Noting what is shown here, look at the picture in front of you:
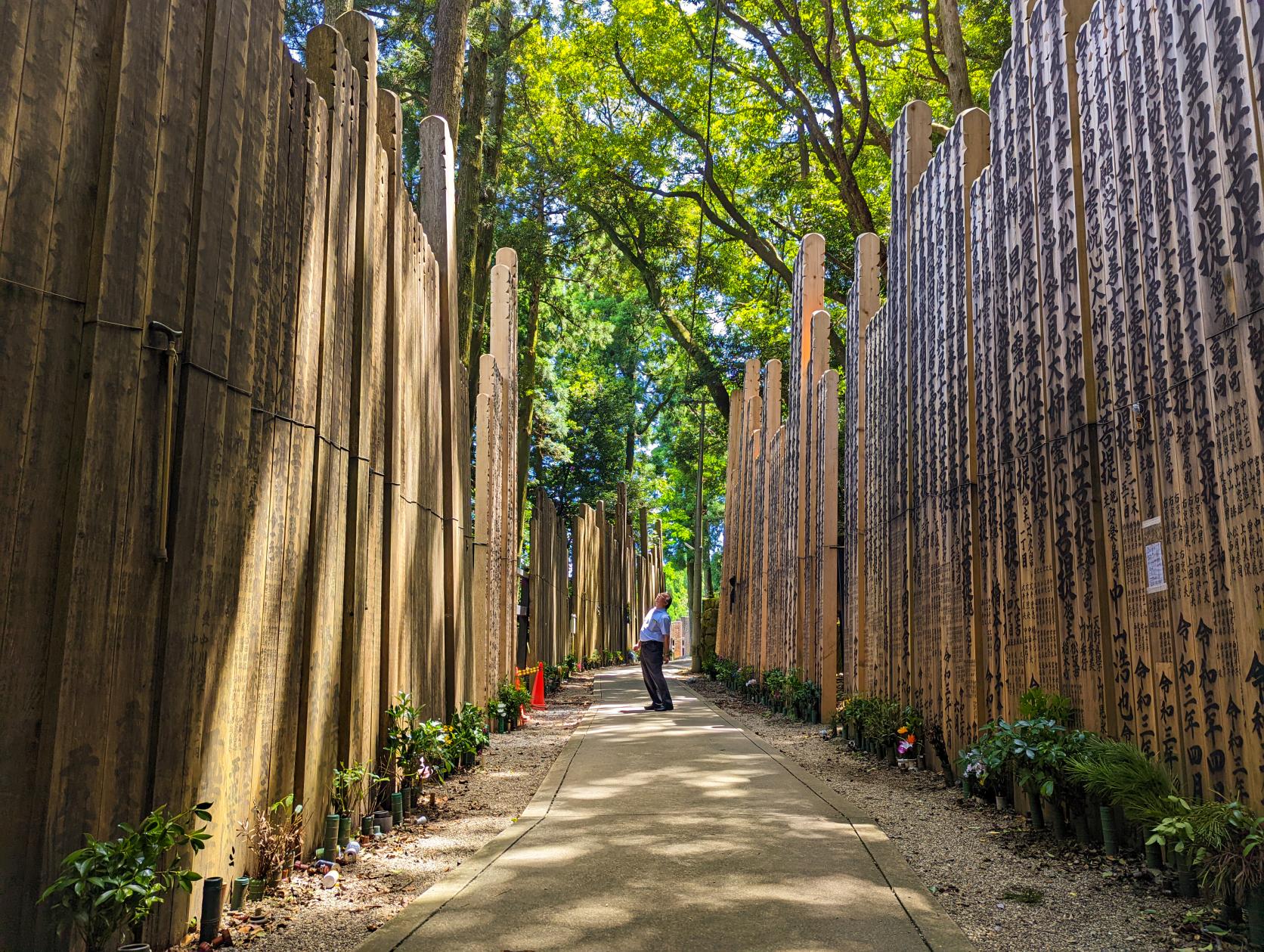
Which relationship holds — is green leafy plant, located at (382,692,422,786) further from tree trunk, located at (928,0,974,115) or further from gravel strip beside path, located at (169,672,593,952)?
tree trunk, located at (928,0,974,115)

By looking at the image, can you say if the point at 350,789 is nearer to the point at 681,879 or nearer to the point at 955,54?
the point at 681,879

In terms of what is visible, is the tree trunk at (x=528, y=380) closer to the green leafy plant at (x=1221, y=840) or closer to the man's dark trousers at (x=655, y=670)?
the man's dark trousers at (x=655, y=670)

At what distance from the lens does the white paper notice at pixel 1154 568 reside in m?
4.40

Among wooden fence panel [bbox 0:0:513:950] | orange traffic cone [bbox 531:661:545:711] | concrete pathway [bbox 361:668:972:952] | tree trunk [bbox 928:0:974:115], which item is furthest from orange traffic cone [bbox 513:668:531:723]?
tree trunk [bbox 928:0:974:115]

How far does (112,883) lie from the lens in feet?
9.34

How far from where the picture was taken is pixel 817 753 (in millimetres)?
9195

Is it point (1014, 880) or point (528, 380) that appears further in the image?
point (528, 380)

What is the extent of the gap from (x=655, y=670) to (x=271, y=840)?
9.64 m

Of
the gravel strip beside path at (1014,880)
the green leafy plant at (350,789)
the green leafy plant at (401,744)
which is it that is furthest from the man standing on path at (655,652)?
the green leafy plant at (350,789)

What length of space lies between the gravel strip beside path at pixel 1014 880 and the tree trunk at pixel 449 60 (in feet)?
28.5

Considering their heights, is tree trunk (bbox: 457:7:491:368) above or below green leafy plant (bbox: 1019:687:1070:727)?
above

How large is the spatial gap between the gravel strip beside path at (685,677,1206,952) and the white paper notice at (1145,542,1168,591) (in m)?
1.24

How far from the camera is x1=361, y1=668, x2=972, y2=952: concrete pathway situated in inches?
143

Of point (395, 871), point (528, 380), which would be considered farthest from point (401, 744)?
point (528, 380)
